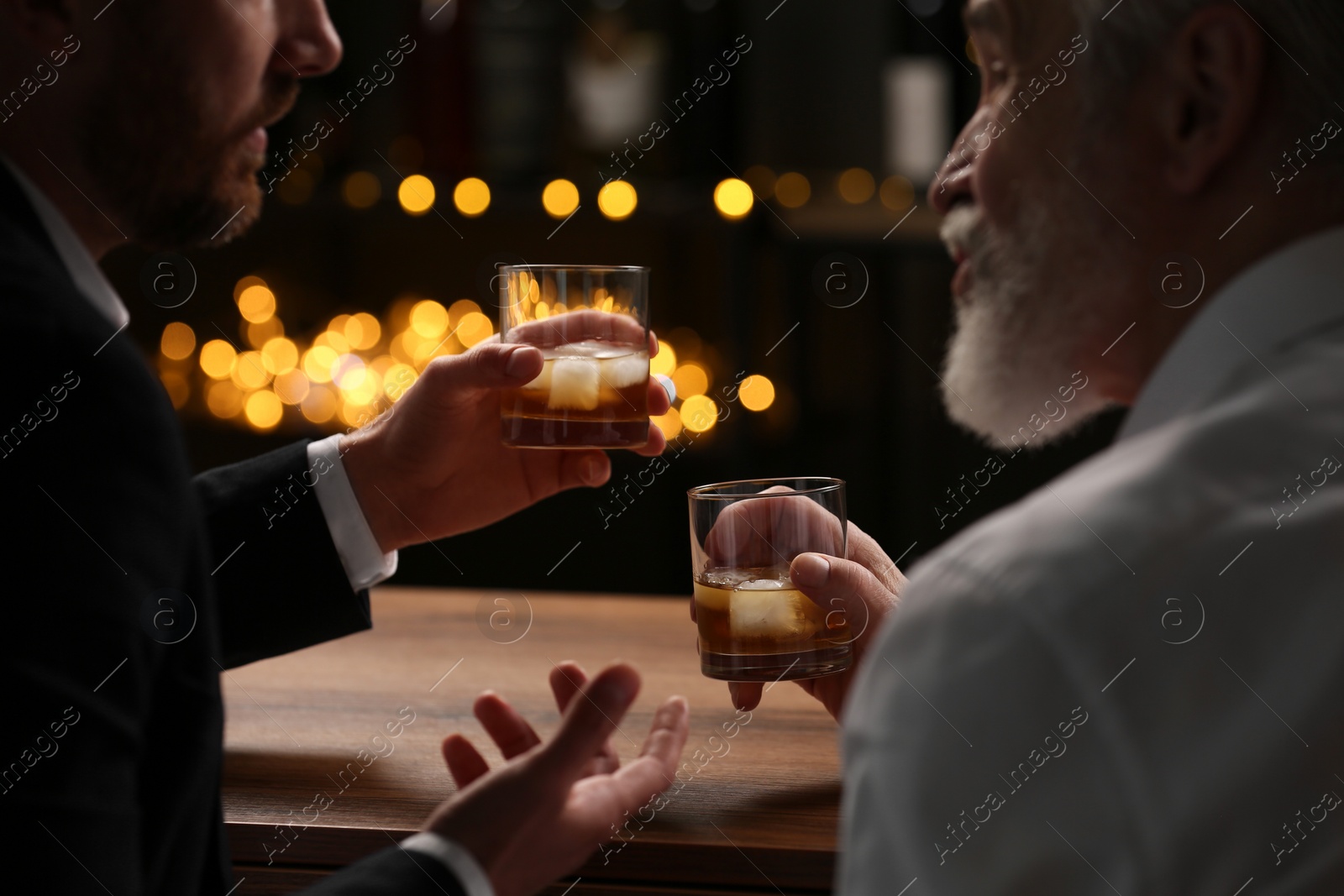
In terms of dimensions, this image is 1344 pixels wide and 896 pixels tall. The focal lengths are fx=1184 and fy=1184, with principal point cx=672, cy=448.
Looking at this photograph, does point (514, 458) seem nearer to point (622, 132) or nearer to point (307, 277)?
point (622, 132)

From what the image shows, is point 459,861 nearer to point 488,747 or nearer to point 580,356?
point 488,747

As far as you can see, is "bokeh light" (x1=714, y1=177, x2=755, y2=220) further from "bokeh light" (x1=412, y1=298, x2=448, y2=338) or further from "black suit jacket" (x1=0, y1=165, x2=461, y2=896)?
"black suit jacket" (x1=0, y1=165, x2=461, y2=896)

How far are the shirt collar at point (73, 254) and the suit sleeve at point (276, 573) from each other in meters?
0.33

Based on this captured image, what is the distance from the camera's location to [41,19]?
38.3 inches

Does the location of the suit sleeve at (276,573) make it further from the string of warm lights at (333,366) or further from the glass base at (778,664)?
the string of warm lights at (333,366)

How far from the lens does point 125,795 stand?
0.77 meters

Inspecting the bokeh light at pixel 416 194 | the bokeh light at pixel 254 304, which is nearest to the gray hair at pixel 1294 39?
the bokeh light at pixel 416 194

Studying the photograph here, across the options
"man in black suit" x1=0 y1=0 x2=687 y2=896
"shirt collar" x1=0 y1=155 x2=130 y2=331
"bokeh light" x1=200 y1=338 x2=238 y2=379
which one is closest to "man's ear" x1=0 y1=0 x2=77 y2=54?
"man in black suit" x1=0 y1=0 x2=687 y2=896

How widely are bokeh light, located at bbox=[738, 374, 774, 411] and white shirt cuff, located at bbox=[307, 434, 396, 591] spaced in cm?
149

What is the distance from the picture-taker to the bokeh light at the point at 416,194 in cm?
271

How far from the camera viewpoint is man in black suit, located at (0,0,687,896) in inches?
29.5

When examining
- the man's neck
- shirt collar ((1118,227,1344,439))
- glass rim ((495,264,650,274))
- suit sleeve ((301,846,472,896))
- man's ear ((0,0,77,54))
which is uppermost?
man's ear ((0,0,77,54))

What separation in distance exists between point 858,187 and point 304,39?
5.82 feet

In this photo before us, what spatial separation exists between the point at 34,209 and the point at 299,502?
48cm
